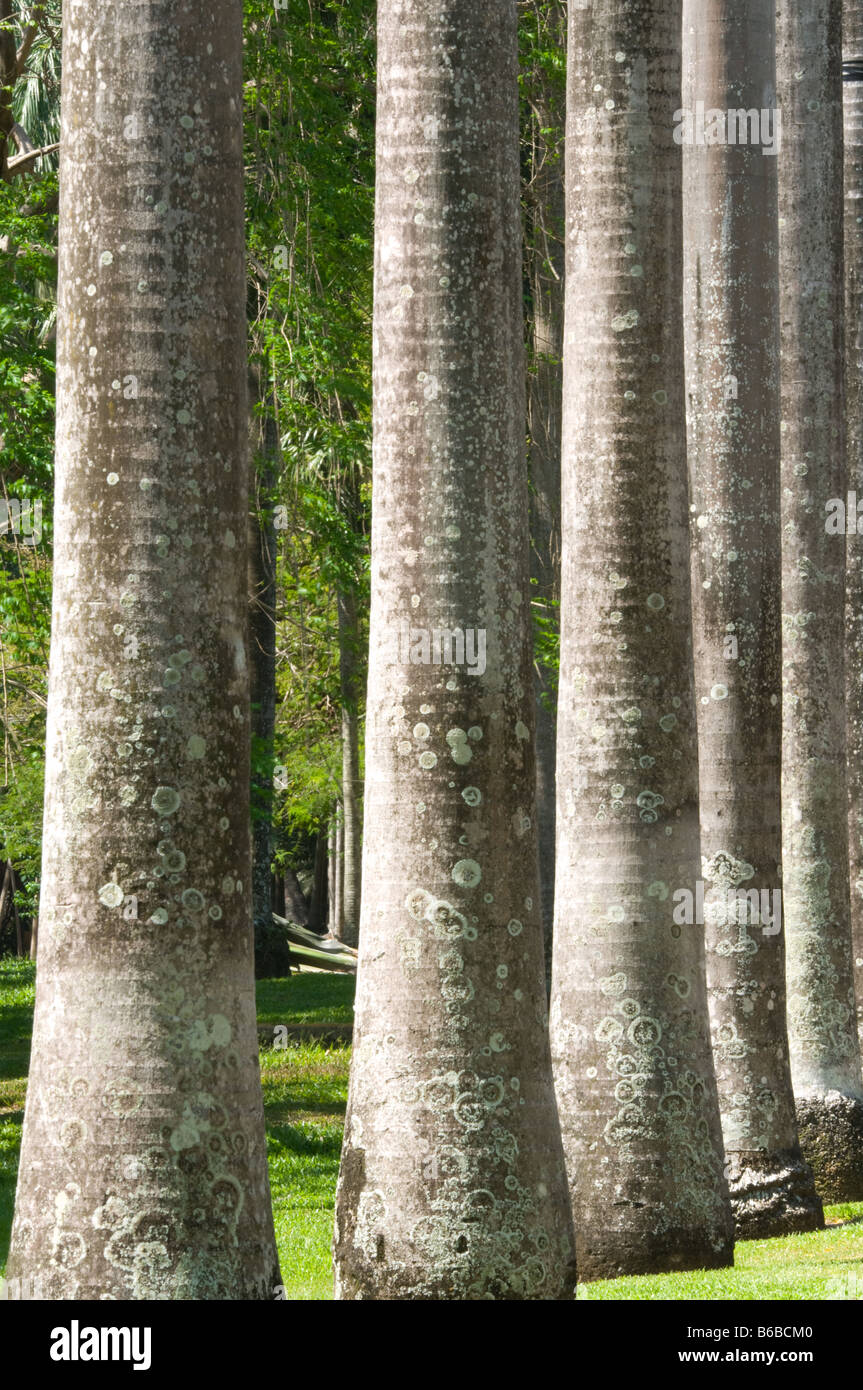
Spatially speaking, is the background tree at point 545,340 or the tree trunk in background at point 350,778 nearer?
the background tree at point 545,340

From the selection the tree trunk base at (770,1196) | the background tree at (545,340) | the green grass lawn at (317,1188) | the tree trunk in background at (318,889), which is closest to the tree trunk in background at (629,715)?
the green grass lawn at (317,1188)

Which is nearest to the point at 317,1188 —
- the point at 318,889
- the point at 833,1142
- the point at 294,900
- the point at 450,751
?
the point at 833,1142

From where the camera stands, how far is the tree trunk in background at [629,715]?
29.5 feet

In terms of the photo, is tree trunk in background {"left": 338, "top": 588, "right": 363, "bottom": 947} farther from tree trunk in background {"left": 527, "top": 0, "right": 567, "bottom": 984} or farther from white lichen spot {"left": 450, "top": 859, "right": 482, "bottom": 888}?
white lichen spot {"left": 450, "top": 859, "right": 482, "bottom": 888}

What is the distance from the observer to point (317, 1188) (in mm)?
12531

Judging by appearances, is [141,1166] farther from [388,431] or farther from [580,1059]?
[580,1059]

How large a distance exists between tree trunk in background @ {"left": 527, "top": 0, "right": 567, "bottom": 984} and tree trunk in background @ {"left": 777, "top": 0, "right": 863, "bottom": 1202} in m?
5.36

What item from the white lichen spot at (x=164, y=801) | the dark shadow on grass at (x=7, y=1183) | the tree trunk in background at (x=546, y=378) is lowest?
the dark shadow on grass at (x=7, y=1183)

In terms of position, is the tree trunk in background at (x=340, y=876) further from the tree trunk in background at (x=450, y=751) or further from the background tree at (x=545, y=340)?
the tree trunk in background at (x=450, y=751)

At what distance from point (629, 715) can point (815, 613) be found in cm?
416

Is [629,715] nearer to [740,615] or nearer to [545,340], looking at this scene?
[740,615]

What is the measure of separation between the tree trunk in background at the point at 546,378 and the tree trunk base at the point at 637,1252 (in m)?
10.2
